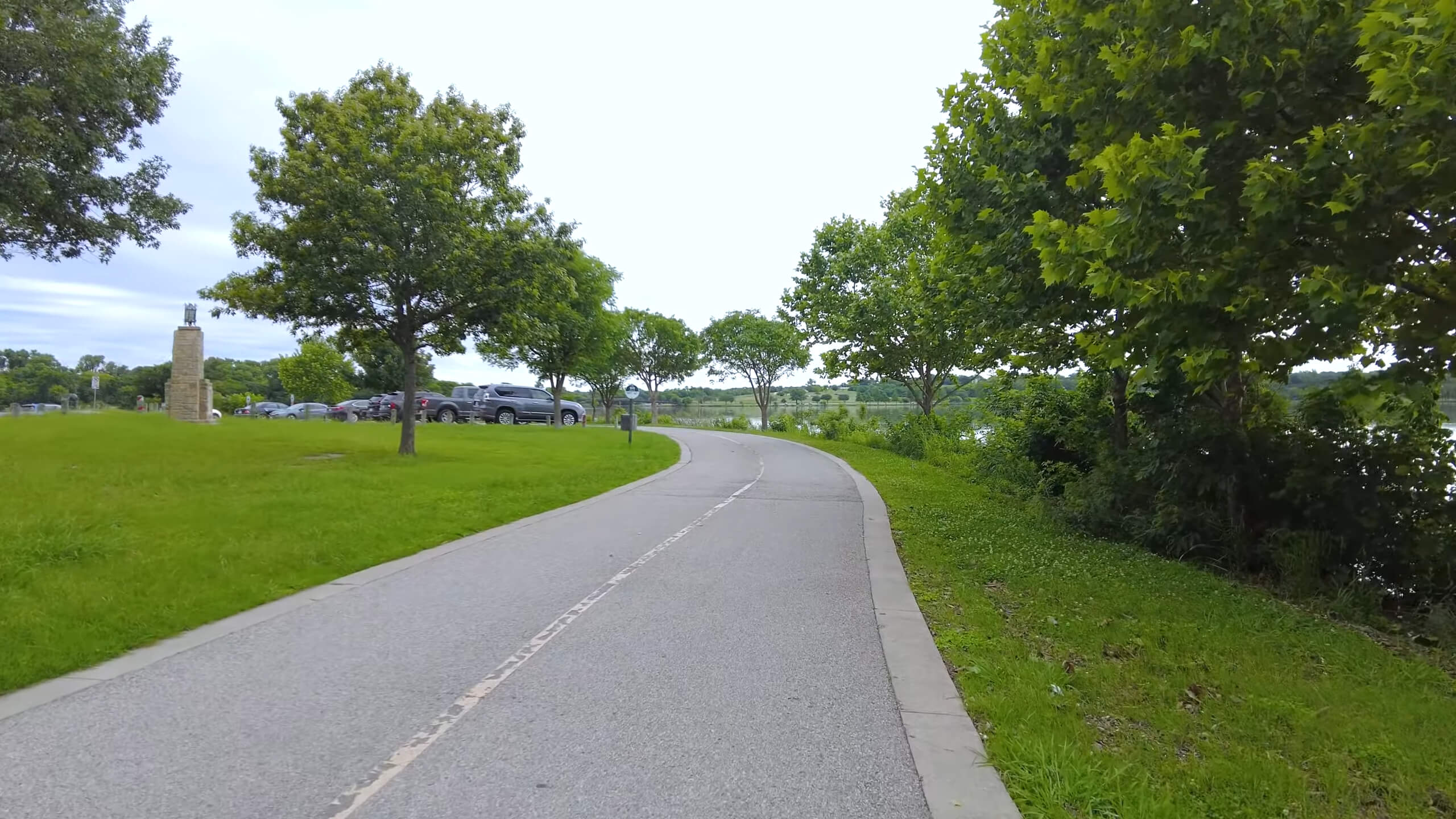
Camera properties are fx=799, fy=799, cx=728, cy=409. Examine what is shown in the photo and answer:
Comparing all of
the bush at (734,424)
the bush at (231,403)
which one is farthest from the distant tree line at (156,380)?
the bush at (734,424)

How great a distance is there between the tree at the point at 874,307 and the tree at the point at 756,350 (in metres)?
21.5

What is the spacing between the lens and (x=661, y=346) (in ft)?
201

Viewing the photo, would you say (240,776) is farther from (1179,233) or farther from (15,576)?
(1179,233)

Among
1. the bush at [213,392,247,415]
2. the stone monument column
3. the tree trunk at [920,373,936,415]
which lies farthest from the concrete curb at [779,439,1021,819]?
the bush at [213,392,247,415]

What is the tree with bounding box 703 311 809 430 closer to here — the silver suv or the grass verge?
the silver suv

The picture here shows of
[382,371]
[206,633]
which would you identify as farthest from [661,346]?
[206,633]

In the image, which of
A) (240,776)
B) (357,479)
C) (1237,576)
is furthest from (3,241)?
(1237,576)

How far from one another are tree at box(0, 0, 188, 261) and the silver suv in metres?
23.9

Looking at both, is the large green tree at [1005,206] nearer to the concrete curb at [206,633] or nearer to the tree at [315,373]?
the concrete curb at [206,633]

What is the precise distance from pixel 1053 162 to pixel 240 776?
8.64 m

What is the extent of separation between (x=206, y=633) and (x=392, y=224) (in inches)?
528

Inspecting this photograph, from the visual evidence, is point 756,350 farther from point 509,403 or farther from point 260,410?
point 260,410

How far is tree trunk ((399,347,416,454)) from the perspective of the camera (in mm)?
19250

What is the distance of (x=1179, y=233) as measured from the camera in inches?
246
